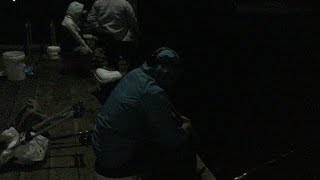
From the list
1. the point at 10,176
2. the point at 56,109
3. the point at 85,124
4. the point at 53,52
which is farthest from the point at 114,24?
the point at 10,176

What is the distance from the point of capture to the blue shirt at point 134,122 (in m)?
5.21

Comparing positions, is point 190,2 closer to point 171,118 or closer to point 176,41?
point 176,41

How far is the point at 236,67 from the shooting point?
16.0 metres

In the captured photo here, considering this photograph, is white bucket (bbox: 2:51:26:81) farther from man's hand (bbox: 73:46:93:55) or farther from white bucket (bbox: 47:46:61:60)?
white bucket (bbox: 47:46:61:60)

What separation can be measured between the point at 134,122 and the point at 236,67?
36.5 feet

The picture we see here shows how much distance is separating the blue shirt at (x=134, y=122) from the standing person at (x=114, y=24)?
6638 millimetres

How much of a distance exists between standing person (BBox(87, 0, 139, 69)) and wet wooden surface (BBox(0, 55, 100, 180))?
1.17 metres

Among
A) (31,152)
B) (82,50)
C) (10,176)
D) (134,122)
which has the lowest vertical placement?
(10,176)

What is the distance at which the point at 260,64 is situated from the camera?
16.4 metres

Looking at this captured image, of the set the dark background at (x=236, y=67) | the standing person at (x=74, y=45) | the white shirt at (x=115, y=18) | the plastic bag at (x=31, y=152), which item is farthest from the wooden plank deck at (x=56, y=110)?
the dark background at (x=236, y=67)

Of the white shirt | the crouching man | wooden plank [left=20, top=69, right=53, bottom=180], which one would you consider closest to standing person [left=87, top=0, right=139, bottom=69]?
the white shirt

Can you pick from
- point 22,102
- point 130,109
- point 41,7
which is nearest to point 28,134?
point 130,109

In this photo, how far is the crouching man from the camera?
5230 millimetres

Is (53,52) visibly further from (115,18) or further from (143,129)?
(143,129)
